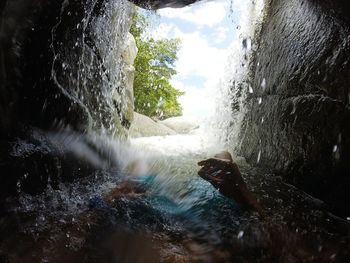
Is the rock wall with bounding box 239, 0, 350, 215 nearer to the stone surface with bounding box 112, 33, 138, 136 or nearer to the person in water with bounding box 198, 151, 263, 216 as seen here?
the person in water with bounding box 198, 151, 263, 216

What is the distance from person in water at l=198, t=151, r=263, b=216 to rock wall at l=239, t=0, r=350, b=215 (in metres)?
0.87

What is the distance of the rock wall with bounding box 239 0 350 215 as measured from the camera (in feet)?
10.6

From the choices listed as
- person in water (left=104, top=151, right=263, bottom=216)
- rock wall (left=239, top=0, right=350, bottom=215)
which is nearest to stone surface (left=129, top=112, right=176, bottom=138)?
rock wall (left=239, top=0, right=350, bottom=215)

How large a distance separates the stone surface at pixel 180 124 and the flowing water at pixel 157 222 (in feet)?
38.1

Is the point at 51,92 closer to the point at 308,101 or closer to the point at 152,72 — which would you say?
the point at 308,101

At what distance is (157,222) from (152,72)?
13.8 meters

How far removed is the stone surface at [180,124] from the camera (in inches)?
652

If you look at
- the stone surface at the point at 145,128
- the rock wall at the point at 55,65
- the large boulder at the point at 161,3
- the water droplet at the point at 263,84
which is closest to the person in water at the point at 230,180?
the rock wall at the point at 55,65

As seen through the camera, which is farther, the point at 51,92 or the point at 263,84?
the point at 263,84

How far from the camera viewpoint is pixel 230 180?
3428 millimetres

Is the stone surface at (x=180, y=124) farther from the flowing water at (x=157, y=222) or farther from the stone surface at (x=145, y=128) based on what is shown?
the flowing water at (x=157, y=222)

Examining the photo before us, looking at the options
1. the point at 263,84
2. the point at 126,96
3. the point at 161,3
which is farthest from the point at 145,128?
the point at 263,84

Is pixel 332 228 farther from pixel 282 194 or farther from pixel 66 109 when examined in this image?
pixel 66 109

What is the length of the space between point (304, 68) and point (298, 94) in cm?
35
